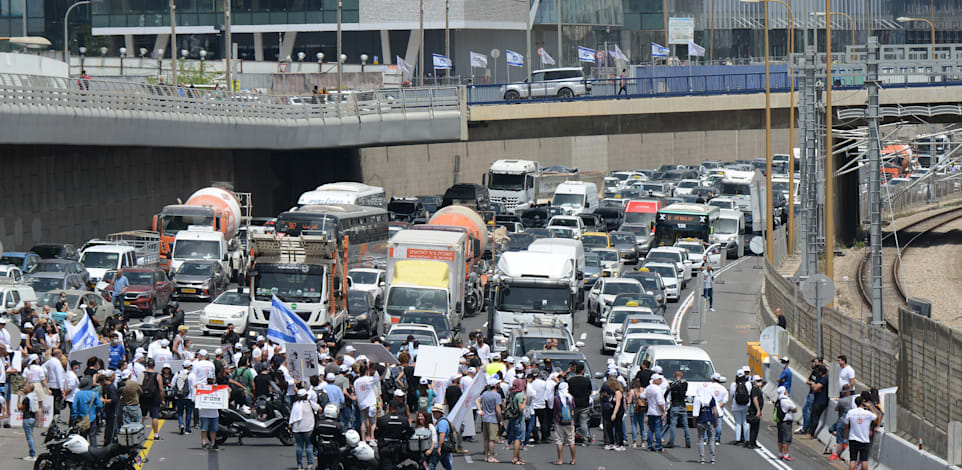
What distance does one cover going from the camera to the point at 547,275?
37.3 meters

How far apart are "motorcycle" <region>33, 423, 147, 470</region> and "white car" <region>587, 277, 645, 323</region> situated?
23.3m

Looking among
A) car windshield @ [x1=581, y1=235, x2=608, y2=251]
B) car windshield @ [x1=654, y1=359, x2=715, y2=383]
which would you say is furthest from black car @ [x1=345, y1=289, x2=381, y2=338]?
car windshield @ [x1=581, y1=235, x2=608, y2=251]

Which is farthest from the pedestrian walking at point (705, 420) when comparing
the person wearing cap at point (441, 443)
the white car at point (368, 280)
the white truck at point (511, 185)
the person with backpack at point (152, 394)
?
the white truck at point (511, 185)

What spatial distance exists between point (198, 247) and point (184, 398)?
22645 millimetres

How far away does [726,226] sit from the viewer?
60.1 metres

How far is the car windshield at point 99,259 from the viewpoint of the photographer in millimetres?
44281

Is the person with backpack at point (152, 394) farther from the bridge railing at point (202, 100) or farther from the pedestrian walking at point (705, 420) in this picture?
the bridge railing at point (202, 100)

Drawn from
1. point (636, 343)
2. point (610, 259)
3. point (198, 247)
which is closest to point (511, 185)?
point (610, 259)

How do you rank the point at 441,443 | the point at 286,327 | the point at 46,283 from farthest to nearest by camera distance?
the point at 46,283 < the point at 286,327 < the point at 441,443

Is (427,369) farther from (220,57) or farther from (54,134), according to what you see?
(220,57)

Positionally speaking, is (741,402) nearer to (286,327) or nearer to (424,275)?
(286,327)

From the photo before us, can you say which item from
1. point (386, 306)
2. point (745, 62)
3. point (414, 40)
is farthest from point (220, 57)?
point (386, 306)

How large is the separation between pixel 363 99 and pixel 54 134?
18344mm

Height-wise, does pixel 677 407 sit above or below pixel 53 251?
below
